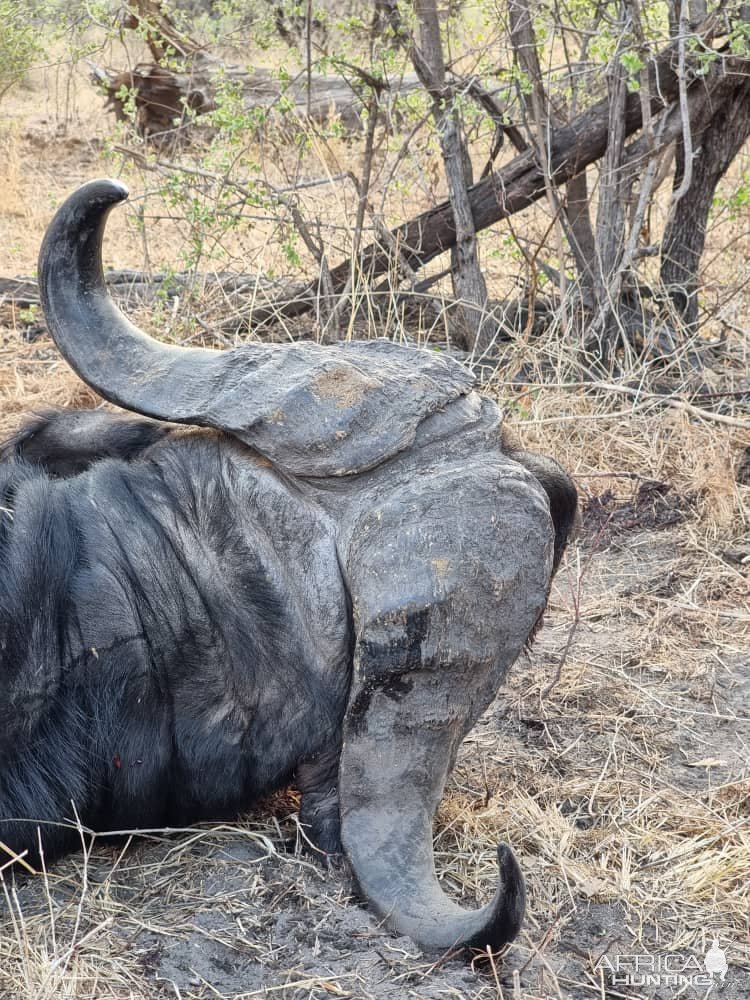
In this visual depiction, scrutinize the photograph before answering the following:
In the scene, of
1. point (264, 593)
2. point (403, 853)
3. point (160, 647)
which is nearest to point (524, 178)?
point (264, 593)

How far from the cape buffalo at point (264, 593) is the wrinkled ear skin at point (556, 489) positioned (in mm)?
136

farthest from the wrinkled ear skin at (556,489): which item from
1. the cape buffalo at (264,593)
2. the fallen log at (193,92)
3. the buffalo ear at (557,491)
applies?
the fallen log at (193,92)

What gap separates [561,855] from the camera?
2.69 m

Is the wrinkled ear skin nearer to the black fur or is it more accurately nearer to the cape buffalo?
the cape buffalo

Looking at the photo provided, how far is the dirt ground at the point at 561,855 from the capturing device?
223 centimetres

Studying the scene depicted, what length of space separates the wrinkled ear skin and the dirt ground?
0.68 meters

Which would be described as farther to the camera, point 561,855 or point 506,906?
point 561,855

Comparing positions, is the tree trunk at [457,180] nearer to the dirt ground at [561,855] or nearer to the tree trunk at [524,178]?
the tree trunk at [524,178]

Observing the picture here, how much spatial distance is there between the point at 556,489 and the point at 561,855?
87 cm

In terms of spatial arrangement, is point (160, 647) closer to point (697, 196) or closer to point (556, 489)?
point (556, 489)

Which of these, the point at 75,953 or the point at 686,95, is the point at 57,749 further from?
the point at 686,95

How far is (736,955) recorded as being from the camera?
7.93ft

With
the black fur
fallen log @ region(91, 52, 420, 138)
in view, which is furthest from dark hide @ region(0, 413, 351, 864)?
fallen log @ region(91, 52, 420, 138)

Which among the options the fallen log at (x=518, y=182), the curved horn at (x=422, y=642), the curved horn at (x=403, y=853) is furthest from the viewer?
the fallen log at (x=518, y=182)
